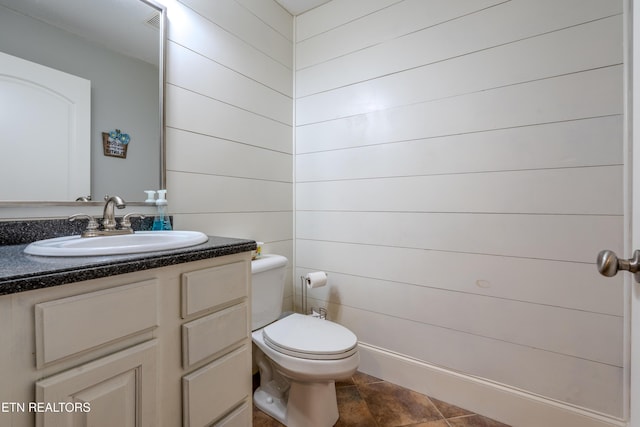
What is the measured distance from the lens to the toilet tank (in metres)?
1.44

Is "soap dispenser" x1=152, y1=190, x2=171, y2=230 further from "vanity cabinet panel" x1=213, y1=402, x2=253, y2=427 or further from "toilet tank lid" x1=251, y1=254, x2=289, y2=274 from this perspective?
"vanity cabinet panel" x1=213, y1=402, x2=253, y2=427

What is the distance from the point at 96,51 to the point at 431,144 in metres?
1.56

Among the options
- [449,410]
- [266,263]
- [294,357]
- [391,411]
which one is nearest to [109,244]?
[266,263]

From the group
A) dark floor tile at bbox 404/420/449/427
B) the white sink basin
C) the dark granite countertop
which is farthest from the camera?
dark floor tile at bbox 404/420/449/427

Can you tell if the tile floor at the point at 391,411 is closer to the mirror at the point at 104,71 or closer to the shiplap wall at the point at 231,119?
the shiplap wall at the point at 231,119

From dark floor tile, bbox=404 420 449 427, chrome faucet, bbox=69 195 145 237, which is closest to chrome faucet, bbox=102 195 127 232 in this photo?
chrome faucet, bbox=69 195 145 237

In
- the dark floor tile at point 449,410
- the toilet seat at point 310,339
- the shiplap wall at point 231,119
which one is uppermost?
the shiplap wall at point 231,119

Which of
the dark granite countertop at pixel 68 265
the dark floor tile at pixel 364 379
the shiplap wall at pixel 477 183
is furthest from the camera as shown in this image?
the dark floor tile at pixel 364 379

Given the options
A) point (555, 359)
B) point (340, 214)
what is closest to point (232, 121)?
point (340, 214)

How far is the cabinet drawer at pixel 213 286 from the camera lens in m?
0.82

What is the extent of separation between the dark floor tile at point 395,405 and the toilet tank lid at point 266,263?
861 mm

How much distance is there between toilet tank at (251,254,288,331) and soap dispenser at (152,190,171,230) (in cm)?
44

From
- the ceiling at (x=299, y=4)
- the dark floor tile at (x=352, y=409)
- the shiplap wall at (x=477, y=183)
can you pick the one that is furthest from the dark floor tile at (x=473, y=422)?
the ceiling at (x=299, y=4)

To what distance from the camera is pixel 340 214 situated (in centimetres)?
184
